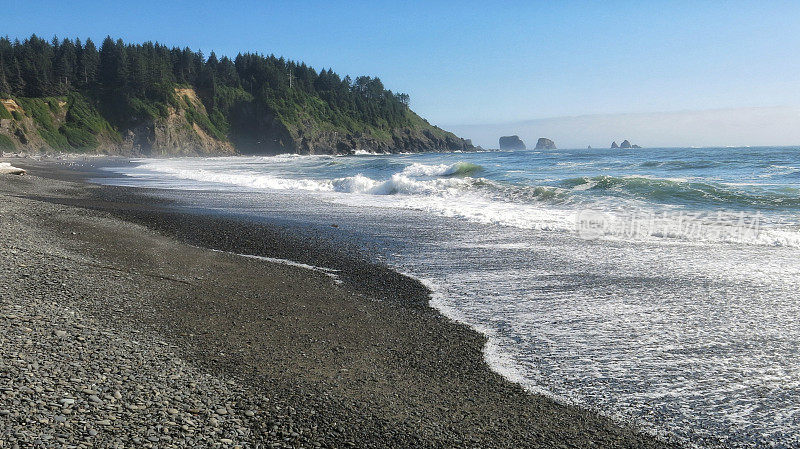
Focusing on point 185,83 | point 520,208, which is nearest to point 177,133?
point 185,83

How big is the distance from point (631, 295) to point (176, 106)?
111 meters

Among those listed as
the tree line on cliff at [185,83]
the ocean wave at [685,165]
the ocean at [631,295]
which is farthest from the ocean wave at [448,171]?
the tree line on cliff at [185,83]

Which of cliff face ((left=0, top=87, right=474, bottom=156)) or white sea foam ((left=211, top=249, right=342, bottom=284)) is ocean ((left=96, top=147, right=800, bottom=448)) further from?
cliff face ((left=0, top=87, right=474, bottom=156))

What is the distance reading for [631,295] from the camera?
6.17 m

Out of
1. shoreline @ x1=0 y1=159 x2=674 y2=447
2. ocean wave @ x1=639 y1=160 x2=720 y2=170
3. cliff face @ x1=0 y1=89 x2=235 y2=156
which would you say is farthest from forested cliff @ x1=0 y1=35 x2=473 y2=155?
shoreline @ x1=0 y1=159 x2=674 y2=447

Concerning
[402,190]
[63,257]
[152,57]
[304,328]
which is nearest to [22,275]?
[63,257]

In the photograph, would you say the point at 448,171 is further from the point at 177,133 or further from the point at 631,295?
the point at 177,133

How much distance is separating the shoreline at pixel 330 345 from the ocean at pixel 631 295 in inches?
13.7

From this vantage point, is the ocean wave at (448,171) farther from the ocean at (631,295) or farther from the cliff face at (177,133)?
the cliff face at (177,133)

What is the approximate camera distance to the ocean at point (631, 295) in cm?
375

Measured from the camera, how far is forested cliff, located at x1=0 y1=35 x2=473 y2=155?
278 feet

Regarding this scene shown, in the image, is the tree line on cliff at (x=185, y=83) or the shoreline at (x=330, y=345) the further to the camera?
the tree line on cliff at (x=185, y=83)

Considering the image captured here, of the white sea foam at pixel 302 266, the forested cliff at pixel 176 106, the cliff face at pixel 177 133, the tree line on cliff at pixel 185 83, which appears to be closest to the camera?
the white sea foam at pixel 302 266

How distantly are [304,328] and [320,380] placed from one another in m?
1.22
